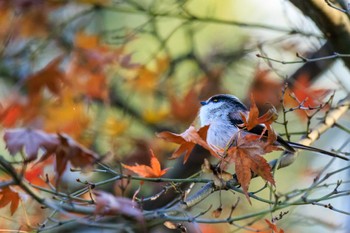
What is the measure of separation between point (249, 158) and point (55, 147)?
31.9 inches

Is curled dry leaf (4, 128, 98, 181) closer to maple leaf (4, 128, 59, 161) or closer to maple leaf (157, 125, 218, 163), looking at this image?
maple leaf (4, 128, 59, 161)

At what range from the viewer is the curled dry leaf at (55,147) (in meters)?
1.98

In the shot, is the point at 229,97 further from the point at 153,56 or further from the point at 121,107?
the point at 121,107

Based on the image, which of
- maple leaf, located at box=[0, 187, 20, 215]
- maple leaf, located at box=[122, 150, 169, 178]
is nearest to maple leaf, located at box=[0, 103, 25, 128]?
maple leaf, located at box=[0, 187, 20, 215]

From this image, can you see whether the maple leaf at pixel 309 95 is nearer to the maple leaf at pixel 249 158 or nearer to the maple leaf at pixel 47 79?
the maple leaf at pixel 249 158

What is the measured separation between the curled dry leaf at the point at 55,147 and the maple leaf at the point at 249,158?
677mm

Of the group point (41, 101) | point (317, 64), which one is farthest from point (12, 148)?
point (317, 64)

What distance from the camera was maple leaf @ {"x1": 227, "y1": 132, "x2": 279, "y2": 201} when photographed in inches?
91.7

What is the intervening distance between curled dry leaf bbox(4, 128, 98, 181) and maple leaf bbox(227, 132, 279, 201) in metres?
0.68

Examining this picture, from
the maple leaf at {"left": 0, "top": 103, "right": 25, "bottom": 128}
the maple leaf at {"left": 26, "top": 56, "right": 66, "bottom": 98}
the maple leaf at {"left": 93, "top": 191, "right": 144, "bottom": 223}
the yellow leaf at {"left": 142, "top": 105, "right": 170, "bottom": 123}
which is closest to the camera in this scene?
the maple leaf at {"left": 93, "top": 191, "right": 144, "bottom": 223}

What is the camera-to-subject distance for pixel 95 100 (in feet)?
16.3

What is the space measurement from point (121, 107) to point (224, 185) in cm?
289

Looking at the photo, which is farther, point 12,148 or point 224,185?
point 224,185

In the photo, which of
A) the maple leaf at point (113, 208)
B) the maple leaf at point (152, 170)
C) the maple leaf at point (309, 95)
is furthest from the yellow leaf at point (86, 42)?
the maple leaf at point (113, 208)
